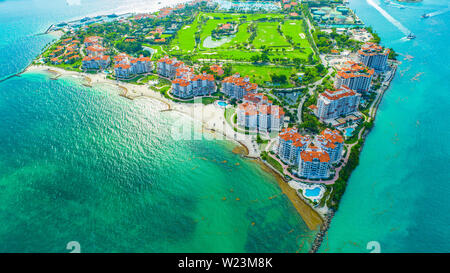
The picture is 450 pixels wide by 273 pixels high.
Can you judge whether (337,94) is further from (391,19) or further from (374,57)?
(391,19)

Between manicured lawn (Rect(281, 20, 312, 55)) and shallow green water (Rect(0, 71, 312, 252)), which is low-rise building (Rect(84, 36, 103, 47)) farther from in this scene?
manicured lawn (Rect(281, 20, 312, 55))

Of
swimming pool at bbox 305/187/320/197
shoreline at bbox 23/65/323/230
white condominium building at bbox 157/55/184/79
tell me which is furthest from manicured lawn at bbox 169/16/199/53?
→ swimming pool at bbox 305/187/320/197

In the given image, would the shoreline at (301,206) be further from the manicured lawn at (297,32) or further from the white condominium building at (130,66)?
the manicured lawn at (297,32)

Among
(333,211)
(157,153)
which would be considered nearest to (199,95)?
(157,153)

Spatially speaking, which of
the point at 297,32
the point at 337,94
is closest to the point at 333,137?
the point at 337,94

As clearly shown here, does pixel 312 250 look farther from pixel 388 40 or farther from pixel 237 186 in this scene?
pixel 388 40

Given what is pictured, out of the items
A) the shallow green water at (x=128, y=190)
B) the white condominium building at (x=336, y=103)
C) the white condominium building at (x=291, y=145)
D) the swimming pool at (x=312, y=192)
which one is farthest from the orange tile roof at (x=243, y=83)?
the swimming pool at (x=312, y=192)
